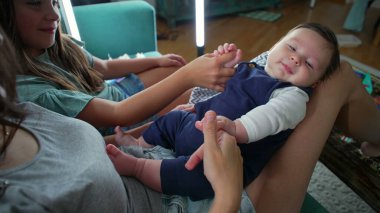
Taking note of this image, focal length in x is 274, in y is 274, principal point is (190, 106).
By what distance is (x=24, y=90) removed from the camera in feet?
2.53

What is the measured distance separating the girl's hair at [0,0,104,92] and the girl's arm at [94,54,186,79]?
3.9 inches

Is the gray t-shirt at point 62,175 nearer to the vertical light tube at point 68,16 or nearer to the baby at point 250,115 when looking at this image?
the baby at point 250,115

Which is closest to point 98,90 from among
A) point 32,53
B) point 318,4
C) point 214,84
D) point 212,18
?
point 32,53

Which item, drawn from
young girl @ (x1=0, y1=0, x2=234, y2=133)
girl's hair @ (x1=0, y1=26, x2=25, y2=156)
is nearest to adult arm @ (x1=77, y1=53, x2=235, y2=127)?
young girl @ (x1=0, y1=0, x2=234, y2=133)

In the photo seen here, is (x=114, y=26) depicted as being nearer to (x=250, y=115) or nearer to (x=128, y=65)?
(x=128, y=65)

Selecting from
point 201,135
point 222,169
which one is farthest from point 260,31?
point 222,169

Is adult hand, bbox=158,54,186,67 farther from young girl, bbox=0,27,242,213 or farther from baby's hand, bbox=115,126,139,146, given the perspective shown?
young girl, bbox=0,27,242,213

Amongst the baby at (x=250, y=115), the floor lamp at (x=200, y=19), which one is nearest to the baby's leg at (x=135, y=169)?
the baby at (x=250, y=115)

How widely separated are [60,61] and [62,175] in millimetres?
626

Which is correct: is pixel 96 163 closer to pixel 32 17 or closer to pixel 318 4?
pixel 32 17

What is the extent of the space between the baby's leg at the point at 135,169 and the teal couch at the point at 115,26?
3.52ft

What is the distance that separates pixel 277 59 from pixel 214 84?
0.74ft

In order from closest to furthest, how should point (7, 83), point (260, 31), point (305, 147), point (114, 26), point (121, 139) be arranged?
point (7, 83)
point (305, 147)
point (121, 139)
point (114, 26)
point (260, 31)

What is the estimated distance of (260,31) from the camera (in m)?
3.21
